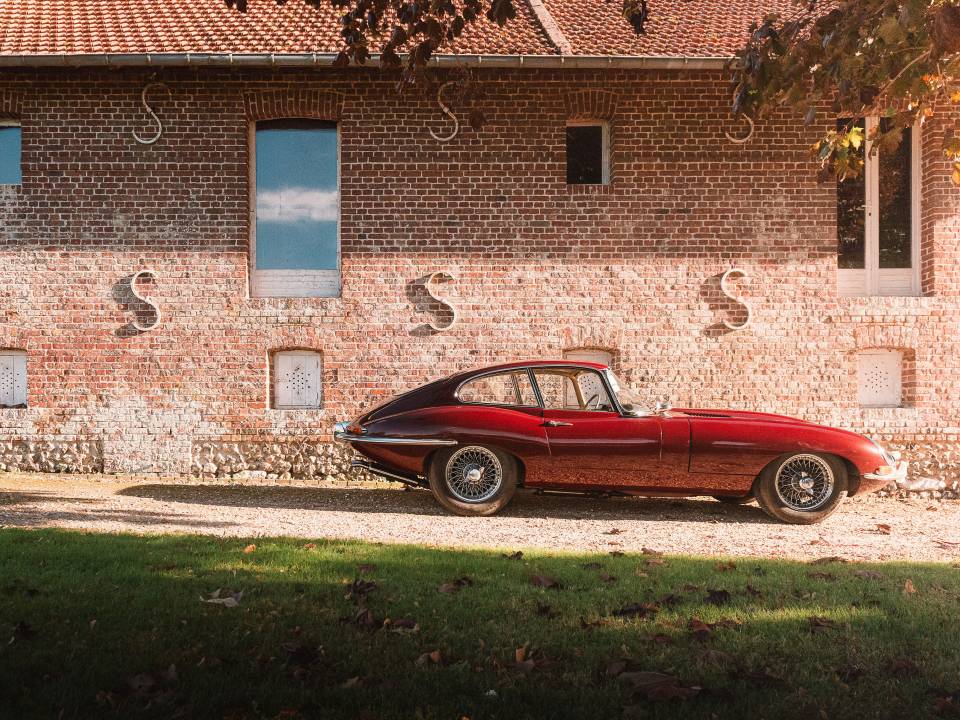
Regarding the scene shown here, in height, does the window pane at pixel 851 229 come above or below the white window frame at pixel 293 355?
above

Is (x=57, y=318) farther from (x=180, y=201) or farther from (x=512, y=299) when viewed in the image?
(x=512, y=299)

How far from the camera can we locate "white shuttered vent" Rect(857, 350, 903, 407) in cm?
1034

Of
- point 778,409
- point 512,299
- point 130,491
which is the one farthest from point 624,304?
point 130,491

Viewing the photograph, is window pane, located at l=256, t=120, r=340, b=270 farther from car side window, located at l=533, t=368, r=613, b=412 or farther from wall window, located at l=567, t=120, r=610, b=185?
car side window, located at l=533, t=368, r=613, b=412

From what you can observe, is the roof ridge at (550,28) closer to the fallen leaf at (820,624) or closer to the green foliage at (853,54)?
the green foliage at (853,54)

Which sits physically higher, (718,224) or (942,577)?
(718,224)

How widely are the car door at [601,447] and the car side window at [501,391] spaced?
0.25 metres

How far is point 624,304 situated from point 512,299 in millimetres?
1461

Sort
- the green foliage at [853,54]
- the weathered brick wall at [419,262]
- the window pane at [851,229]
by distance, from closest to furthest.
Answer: the green foliage at [853,54] < the weathered brick wall at [419,262] < the window pane at [851,229]

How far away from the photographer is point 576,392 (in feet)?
24.8

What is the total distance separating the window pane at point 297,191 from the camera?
10.6m

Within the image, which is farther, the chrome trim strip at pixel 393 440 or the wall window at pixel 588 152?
the wall window at pixel 588 152

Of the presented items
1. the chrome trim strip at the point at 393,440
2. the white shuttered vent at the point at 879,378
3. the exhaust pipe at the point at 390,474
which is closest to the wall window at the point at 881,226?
the white shuttered vent at the point at 879,378

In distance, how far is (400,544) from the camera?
552 cm
